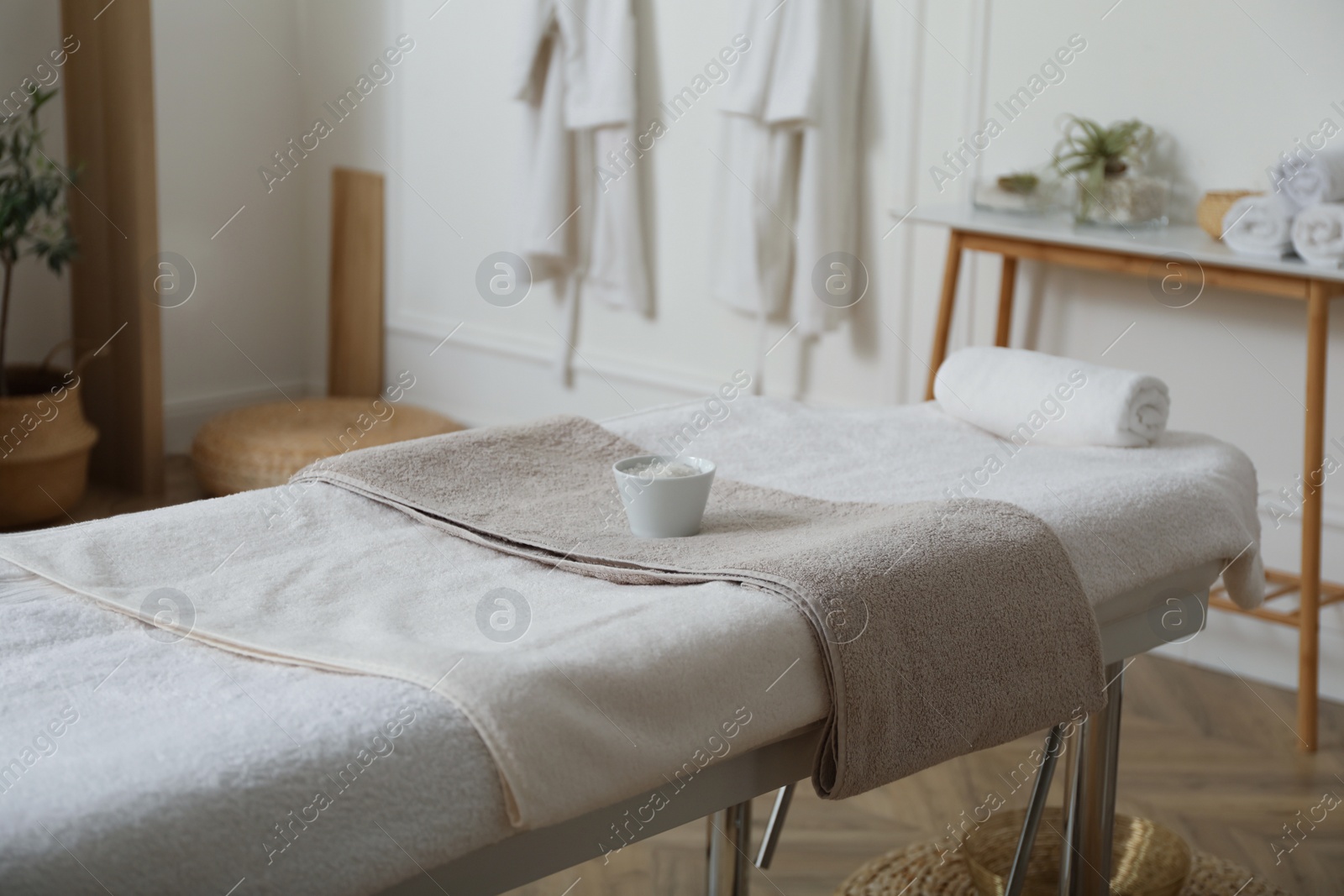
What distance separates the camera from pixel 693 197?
3.19m

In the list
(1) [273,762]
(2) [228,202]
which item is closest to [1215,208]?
(1) [273,762]

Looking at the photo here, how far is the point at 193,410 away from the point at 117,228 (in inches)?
27.6

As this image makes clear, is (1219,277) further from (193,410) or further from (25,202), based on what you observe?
(193,410)

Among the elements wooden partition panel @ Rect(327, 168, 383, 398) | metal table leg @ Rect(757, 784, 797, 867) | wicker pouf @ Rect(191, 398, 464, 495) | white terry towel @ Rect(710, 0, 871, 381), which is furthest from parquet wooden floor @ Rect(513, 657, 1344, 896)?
wooden partition panel @ Rect(327, 168, 383, 398)

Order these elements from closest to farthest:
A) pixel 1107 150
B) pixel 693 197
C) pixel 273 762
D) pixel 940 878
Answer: pixel 273 762 < pixel 940 878 < pixel 1107 150 < pixel 693 197

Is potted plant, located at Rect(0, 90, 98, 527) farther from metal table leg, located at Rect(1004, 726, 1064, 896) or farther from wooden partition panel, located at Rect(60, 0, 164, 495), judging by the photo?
metal table leg, located at Rect(1004, 726, 1064, 896)

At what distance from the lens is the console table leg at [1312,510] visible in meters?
2.08

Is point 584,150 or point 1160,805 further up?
point 584,150

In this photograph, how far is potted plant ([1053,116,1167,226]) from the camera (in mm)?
2340

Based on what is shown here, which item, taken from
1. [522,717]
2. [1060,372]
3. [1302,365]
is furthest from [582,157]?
[522,717]

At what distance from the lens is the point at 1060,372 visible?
155 cm

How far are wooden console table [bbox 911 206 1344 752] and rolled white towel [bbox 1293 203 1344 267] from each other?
0.09ft

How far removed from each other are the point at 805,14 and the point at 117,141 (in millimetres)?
1738

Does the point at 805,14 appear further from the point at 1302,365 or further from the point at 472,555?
the point at 472,555
